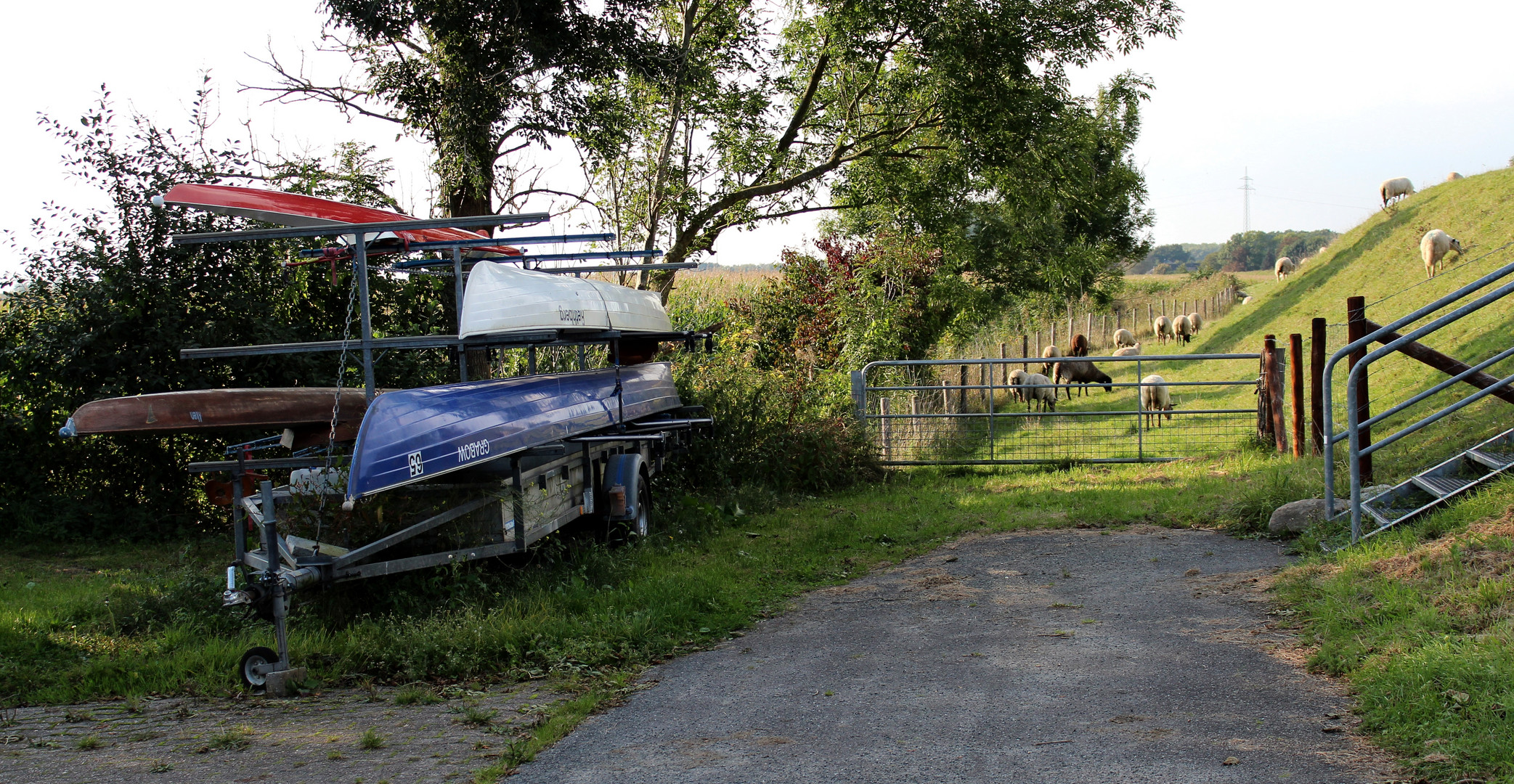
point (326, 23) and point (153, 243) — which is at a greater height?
point (326, 23)

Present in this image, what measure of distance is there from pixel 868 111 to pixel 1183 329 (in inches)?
909

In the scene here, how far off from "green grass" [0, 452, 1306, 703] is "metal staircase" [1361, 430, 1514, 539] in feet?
4.98

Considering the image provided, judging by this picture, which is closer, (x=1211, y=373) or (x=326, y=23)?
(x=326, y=23)

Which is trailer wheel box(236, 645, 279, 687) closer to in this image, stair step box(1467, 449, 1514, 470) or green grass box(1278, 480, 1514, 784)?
green grass box(1278, 480, 1514, 784)

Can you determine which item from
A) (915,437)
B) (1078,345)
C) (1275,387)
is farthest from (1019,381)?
(1275,387)

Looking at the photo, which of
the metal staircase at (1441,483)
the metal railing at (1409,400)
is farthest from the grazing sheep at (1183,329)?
the metal railing at (1409,400)

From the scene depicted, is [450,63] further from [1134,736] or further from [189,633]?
[1134,736]

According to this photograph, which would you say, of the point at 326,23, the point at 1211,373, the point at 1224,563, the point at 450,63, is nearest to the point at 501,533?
the point at 1224,563

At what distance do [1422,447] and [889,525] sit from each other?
195 inches

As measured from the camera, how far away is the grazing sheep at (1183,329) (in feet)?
115

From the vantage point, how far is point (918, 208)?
52.6 ft

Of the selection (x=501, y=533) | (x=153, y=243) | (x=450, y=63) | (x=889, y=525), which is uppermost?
(x=450, y=63)

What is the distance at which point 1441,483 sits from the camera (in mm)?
7348

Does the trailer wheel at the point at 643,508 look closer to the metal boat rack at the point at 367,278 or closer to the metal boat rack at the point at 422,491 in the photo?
the metal boat rack at the point at 422,491
